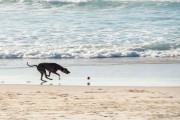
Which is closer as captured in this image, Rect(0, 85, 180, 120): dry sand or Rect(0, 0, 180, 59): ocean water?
Rect(0, 85, 180, 120): dry sand

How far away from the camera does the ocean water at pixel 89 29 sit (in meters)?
16.7

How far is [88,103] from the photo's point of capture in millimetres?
8992

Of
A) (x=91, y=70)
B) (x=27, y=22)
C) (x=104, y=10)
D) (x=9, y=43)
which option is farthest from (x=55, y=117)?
(x=104, y=10)

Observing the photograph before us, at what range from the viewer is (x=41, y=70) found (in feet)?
40.6

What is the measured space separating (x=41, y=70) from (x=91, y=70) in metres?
1.58

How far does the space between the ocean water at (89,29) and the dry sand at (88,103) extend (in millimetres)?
5531

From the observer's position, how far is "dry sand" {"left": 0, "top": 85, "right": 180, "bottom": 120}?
802cm

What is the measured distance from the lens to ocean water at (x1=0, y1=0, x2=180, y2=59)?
16.7 metres

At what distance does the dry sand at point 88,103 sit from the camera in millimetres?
8023

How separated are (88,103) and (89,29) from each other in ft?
40.5

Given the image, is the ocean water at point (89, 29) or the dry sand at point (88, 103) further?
the ocean water at point (89, 29)

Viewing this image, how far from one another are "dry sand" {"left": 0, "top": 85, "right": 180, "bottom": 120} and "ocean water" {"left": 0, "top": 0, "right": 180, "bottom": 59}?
5531mm

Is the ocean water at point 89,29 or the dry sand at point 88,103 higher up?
the ocean water at point 89,29

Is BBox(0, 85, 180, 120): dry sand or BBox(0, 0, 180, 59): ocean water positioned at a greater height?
BBox(0, 0, 180, 59): ocean water
